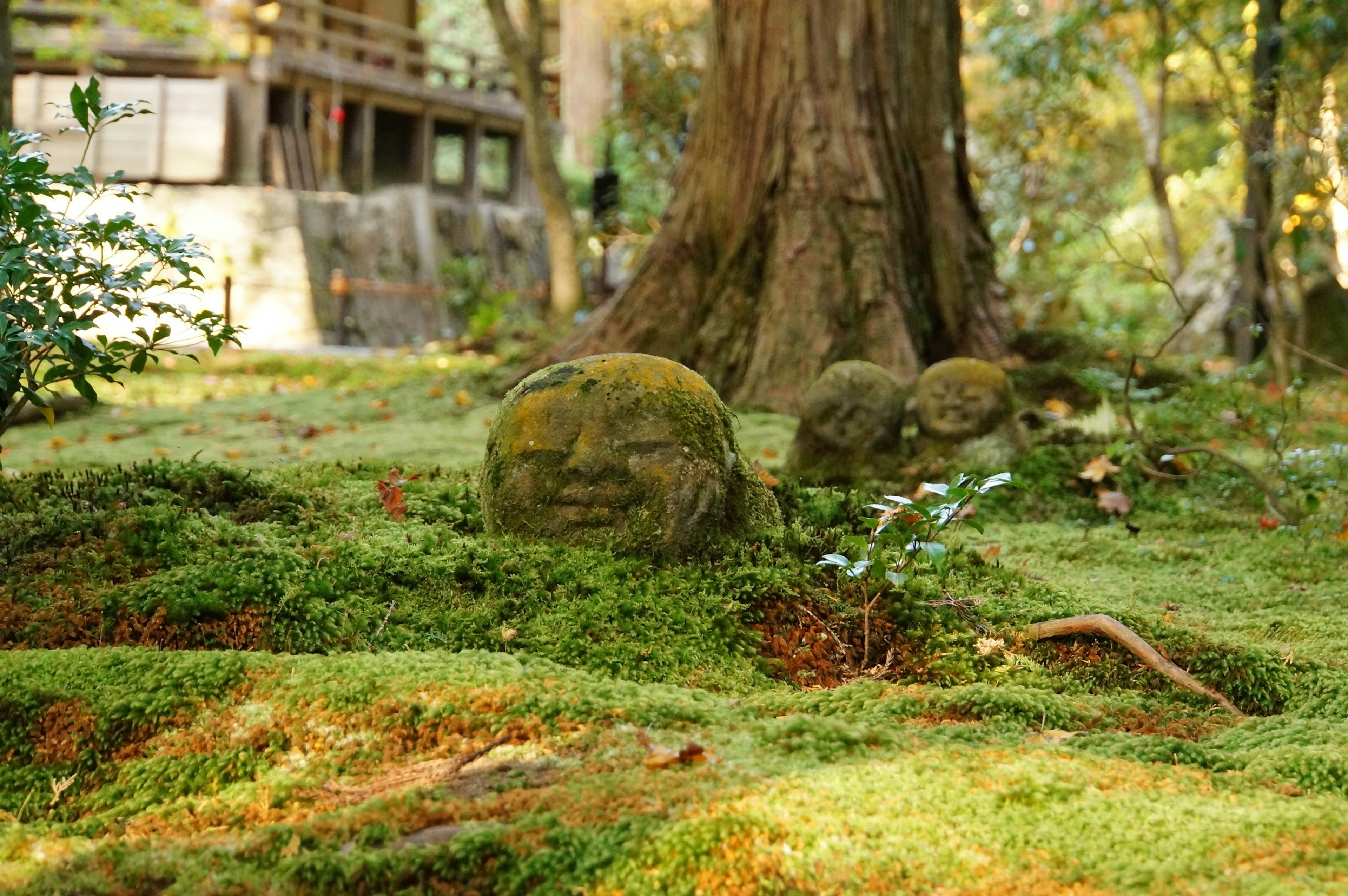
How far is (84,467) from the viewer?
584 centimetres

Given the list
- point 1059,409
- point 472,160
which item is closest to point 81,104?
point 1059,409

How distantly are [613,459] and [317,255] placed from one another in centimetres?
1623

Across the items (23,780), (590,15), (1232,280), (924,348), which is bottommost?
(23,780)

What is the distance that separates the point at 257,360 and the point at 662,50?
23.4ft

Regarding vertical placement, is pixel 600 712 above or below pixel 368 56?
below

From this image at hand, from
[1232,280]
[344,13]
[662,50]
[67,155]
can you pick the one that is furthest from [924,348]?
[67,155]

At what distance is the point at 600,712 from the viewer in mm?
2738

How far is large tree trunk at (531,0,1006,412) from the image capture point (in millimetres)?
7719

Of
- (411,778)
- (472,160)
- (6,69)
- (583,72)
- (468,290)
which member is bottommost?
(411,778)

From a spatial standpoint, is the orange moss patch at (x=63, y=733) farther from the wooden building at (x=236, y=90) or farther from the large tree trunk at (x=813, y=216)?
the wooden building at (x=236, y=90)

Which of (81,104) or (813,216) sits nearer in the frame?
(81,104)

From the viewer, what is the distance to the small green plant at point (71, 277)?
3.45 m

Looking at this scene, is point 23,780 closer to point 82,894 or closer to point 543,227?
point 82,894

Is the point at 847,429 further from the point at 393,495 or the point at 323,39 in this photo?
the point at 323,39
